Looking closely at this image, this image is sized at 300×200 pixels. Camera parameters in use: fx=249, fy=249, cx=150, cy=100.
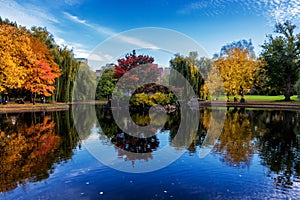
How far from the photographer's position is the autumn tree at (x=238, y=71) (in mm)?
34750

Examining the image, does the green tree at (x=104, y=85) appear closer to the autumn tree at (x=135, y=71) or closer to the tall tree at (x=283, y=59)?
the autumn tree at (x=135, y=71)

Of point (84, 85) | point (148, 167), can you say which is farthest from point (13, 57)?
point (148, 167)

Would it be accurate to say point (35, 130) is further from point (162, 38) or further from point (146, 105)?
point (146, 105)

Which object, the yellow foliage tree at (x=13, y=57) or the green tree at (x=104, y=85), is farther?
the green tree at (x=104, y=85)

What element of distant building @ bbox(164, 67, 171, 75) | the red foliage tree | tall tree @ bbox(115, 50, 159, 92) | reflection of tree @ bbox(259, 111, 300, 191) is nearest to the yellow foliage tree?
the red foliage tree

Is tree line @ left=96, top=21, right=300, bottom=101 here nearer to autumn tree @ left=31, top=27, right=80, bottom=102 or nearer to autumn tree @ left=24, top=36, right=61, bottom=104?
autumn tree @ left=31, top=27, right=80, bottom=102

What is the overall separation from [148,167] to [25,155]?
4047 mm

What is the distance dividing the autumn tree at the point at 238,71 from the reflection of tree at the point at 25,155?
2825 cm

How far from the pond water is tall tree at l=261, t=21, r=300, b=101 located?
26457 millimetres

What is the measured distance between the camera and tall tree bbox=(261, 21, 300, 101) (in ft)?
111

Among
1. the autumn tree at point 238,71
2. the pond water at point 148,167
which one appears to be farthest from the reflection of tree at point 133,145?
the autumn tree at point 238,71

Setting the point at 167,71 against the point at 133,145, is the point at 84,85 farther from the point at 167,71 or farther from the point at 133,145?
the point at 133,145

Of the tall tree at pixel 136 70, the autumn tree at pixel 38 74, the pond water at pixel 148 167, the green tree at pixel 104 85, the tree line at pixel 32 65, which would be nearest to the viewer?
the pond water at pixel 148 167

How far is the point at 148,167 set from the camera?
6914mm
